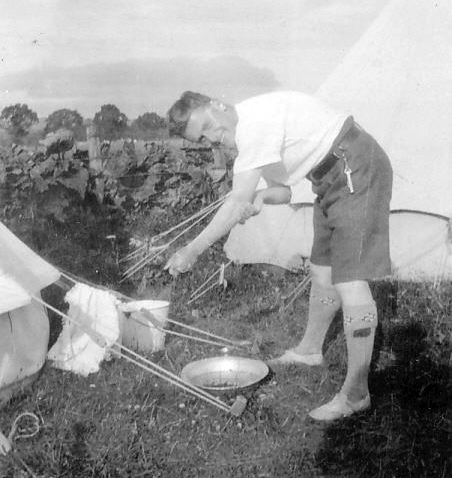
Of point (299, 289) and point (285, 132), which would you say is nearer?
point (285, 132)

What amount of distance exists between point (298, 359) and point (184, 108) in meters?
1.55

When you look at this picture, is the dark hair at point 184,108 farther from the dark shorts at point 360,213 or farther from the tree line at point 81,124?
the tree line at point 81,124

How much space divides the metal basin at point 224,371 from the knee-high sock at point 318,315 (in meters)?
0.32

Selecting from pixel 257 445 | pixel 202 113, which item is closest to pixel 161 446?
pixel 257 445

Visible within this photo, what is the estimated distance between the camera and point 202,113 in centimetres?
309

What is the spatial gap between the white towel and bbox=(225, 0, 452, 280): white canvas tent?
204 cm

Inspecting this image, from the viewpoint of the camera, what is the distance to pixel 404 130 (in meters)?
5.35

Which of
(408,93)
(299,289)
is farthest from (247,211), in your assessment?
(408,93)

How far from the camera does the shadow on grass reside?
2.73m

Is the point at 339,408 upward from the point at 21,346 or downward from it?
downward

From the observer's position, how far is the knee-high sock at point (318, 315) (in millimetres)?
3654

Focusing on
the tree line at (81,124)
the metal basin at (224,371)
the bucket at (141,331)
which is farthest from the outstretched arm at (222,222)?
the tree line at (81,124)

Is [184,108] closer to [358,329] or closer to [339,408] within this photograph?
[358,329]

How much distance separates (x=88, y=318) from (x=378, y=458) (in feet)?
5.83
